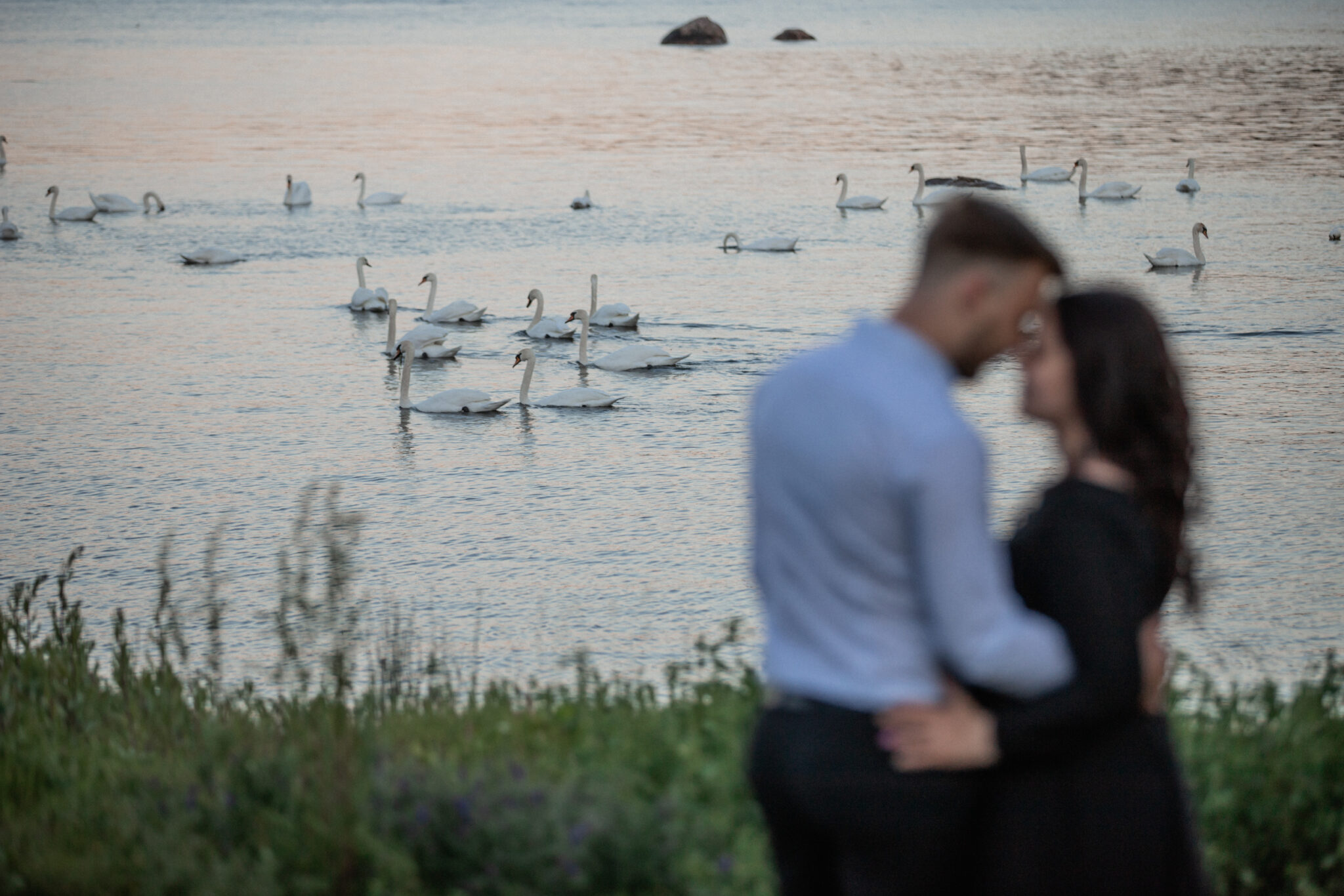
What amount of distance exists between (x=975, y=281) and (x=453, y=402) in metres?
13.1

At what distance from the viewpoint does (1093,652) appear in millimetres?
2674

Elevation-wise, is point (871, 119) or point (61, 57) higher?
point (61, 57)

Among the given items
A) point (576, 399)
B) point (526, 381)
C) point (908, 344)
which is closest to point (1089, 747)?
point (908, 344)

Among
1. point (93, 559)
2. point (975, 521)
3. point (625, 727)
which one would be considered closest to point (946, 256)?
point (975, 521)

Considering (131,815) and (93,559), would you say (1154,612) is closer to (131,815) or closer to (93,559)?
(131,815)

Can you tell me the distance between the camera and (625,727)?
16.3 ft

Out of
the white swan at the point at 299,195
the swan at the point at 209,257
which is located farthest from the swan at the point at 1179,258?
the white swan at the point at 299,195

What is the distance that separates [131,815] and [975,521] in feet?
8.98

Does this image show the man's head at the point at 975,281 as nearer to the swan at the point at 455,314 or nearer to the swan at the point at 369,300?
the swan at the point at 455,314

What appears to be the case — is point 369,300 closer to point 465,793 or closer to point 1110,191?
point 1110,191

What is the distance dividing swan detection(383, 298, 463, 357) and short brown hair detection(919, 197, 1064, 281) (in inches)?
593

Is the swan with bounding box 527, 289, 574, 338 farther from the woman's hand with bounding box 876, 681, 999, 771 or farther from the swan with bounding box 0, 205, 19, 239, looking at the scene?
the woman's hand with bounding box 876, 681, 999, 771

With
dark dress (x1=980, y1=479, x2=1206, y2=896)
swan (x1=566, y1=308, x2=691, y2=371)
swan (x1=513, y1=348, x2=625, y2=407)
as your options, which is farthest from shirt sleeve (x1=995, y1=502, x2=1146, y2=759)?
swan (x1=566, y1=308, x2=691, y2=371)

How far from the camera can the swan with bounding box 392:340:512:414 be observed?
1544cm
